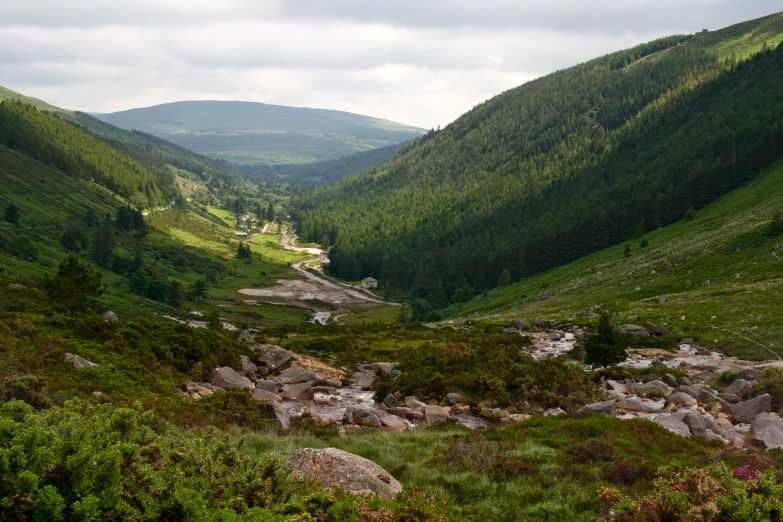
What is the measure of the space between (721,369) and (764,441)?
19571 mm

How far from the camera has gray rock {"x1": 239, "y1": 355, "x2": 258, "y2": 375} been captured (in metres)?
35.1

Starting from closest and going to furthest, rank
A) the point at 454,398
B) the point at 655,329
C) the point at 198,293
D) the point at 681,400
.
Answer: the point at 681,400, the point at 454,398, the point at 655,329, the point at 198,293

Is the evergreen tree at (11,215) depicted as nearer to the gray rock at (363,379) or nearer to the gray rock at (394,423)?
the gray rock at (363,379)

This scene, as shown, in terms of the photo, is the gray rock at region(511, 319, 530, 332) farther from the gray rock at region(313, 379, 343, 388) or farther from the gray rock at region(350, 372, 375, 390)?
the gray rock at region(313, 379, 343, 388)

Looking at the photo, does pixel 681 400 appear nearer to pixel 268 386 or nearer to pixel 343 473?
pixel 343 473

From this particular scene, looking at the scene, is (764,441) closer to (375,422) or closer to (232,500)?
(375,422)

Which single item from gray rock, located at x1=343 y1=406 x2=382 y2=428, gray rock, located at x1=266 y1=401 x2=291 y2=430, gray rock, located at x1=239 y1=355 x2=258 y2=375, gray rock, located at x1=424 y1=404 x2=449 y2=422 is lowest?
gray rock, located at x1=239 y1=355 x2=258 y2=375

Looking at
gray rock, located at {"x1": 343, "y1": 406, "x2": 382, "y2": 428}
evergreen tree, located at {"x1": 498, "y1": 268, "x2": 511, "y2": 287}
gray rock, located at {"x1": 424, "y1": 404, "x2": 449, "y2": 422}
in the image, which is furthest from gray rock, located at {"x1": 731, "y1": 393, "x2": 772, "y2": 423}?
evergreen tree, located at {"x1": 498, "y1": 268, "x2": 511, "y2": 287}

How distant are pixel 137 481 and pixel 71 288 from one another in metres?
41.5

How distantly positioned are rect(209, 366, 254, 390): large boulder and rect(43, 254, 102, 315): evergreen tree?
1992 centimetres

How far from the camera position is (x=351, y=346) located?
178ft

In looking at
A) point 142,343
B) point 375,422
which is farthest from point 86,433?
point 142,343

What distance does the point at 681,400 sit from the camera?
26688 millimetres

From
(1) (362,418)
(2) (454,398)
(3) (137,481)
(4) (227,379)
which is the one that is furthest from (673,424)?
(4) (227,379)
